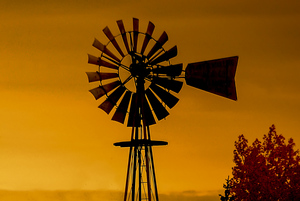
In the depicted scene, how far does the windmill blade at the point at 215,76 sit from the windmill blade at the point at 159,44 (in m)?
1.31

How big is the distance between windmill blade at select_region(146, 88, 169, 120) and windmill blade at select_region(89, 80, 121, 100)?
125 cm

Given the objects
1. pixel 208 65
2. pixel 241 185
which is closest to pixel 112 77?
pixel 208 65

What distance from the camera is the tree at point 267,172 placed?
125 ft

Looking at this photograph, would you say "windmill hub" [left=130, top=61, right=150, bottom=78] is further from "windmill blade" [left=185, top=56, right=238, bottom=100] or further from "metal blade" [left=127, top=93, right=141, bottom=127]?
"windmill blade" [left=185, top=56, right=238, bottom=100]

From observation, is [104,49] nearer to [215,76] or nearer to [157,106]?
[157,106]

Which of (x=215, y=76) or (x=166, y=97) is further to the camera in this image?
(x=166, y=97)

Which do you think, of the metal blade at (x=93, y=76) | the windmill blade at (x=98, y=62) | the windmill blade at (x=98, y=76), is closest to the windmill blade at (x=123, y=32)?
the windmill blade at (x=98, y=62)

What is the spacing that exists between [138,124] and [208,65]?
3.46 meters

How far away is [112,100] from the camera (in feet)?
89.2

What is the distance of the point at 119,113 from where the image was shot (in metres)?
27.2

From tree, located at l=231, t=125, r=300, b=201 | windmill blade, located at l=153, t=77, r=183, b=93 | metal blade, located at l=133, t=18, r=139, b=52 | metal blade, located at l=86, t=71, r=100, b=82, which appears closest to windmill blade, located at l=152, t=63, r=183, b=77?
windmill blade, located at l=153, t=77, r=183, b=93

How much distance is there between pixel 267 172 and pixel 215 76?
13336 millimetres

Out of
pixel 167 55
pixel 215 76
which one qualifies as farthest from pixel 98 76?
pixel 215 76

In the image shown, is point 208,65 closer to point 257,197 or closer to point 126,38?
point 126,38
